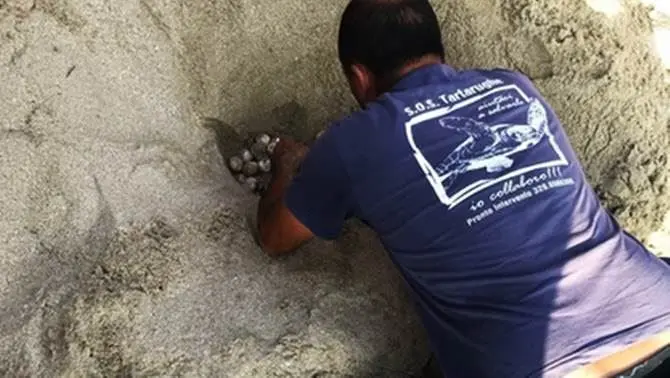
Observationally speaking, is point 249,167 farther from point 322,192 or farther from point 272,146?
point 322,192

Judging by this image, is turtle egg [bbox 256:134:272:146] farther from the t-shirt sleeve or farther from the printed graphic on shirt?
the printed graphic on shirt

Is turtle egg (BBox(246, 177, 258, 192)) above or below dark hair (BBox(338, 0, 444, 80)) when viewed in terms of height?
below

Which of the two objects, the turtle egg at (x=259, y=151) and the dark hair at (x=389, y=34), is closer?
the dark hair at (x=389, y=34)

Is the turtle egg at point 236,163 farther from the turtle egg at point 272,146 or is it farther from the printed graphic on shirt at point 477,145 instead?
the printed graphic on shirt at point 477,145

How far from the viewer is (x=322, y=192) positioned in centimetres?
175

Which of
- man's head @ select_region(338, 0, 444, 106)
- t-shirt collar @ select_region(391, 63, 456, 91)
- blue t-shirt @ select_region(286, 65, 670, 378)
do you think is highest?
man's head @ select_region(338, 0, 444, 106)

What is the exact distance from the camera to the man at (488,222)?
1.61m

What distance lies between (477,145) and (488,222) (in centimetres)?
12

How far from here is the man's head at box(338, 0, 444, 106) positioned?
1.76m

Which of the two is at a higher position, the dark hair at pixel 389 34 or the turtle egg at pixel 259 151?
the dark hair at pixel 389 34

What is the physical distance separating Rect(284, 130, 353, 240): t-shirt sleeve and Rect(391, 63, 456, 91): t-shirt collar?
6.0 inches

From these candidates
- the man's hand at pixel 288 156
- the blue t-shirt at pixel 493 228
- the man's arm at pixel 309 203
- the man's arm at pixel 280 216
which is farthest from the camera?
the man's hand at pixel 288 156

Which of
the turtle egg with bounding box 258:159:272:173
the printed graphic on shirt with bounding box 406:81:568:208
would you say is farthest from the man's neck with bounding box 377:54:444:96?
the turtle egg with bounding box 258:159:272:173

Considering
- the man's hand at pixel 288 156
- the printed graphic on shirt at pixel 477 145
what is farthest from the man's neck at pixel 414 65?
the man's hand at pixel 288 156
